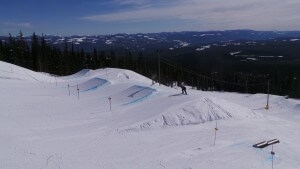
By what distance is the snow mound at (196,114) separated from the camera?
21703 millimetres

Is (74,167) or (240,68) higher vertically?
(74,167)

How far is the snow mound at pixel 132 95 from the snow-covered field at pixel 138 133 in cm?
11

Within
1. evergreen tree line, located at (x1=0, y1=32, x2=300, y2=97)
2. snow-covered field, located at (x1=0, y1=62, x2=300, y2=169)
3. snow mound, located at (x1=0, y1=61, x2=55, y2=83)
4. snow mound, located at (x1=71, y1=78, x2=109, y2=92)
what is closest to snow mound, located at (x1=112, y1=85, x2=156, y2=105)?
snow-covered field, located at (x1=0, y1=62, x2=300, y2=169)

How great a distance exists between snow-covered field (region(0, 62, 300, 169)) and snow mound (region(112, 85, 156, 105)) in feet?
0.35

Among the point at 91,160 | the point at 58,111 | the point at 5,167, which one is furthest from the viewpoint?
the point at 58,111

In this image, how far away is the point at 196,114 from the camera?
74.3ft

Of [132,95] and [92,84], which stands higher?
[132,95]

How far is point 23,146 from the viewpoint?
1709 centimetres

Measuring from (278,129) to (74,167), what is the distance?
15.2m

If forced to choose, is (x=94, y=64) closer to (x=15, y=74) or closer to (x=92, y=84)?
(x=15, y=74)

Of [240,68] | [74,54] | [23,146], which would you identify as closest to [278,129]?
[23,146]

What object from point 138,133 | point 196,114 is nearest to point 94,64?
point 196,114

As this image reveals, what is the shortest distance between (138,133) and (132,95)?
11051 mm

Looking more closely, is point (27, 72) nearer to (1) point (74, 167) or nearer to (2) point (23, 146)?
(2) point (23, 146)
